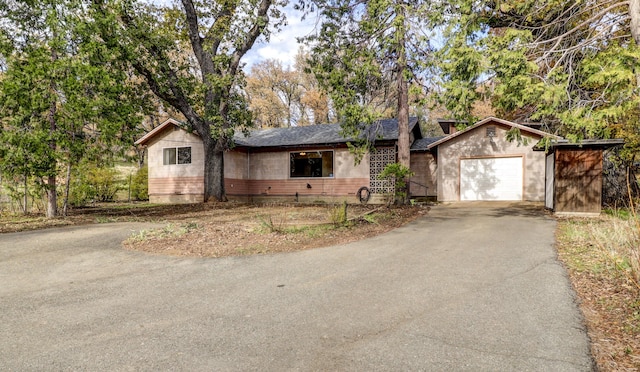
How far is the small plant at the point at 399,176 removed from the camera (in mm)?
13251

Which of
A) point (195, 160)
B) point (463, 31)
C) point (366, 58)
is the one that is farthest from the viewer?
point (195, 160)

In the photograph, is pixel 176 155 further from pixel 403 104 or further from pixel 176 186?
pixel 403 104

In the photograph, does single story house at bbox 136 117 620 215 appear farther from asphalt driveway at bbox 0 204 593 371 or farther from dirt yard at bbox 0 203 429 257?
asphalt driveway at bbox 0 204 593 371

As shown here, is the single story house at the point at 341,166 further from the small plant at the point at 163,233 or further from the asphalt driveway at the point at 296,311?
the asphalt driveway at the point at 296,311

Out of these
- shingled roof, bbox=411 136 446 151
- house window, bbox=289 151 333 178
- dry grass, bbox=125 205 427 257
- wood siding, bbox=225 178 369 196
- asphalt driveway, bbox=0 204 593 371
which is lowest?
asphalt driveway, bbox=0 204 593 371

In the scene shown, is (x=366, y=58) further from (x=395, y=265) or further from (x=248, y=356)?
(x=248, y=356)

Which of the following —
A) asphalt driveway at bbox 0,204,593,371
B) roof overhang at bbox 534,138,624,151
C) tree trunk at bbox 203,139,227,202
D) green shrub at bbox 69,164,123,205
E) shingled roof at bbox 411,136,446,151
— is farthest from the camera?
shingled roof at bbox 411,136,446,151

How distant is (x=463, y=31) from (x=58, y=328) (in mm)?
9715

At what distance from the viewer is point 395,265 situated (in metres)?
5.78

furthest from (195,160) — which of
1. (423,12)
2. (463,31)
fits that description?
(463,31)

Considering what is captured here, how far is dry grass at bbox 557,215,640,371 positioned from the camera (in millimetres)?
3006

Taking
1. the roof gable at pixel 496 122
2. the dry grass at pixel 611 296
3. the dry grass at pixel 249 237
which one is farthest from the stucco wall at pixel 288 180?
the dry grass at pixel 611 296

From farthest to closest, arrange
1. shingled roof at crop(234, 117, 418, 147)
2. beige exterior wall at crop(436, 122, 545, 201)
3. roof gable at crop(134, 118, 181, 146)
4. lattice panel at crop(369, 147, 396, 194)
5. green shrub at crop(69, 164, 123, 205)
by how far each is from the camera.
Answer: roof gable at crop(134, 118, 181, 146) → shingled roof at crop(234, 117, 418, 147) → lattice panel at crop(369, 147, 396, 194) → beige exterior wall at crop(436, 122, 545, 201) → green shrub at crop(69, 164, 123, 205)

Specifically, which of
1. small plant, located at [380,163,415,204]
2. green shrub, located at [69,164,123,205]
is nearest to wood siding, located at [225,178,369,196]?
small plant, located at [380,163,415,204]
